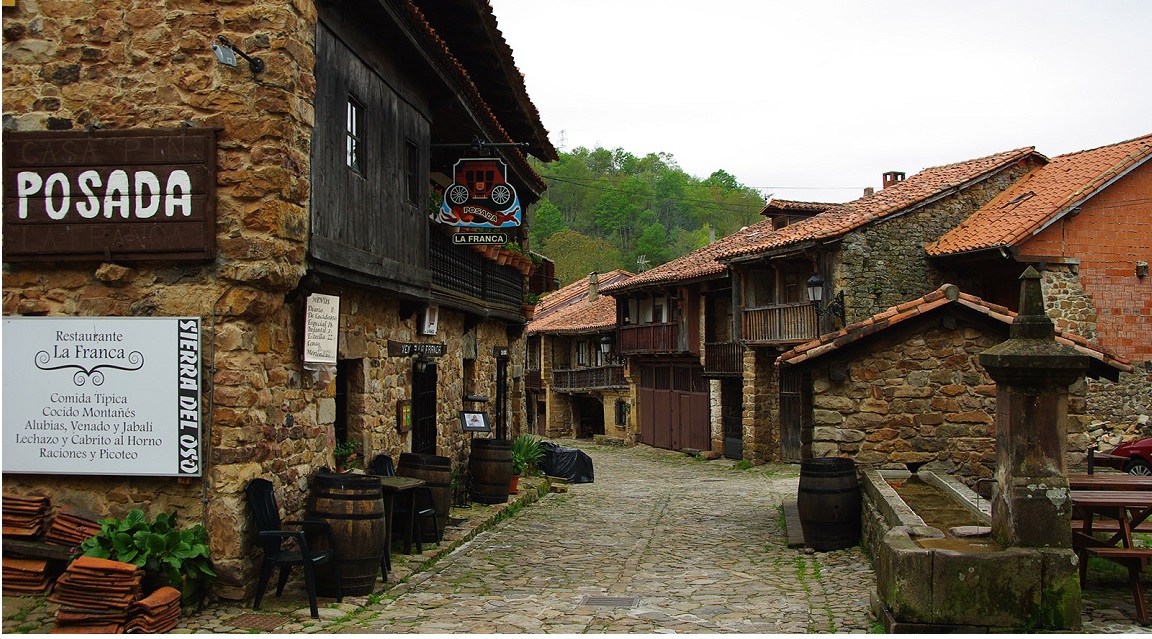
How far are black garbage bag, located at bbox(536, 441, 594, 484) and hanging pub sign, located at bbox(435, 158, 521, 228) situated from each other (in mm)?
7579

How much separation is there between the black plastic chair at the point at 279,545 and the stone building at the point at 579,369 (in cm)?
2644

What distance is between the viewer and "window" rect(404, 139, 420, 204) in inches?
403

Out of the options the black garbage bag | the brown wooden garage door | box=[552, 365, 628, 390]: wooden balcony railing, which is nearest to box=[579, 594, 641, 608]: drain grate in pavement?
the black garbage bag

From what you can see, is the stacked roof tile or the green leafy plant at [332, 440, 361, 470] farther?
the stacked roof tile

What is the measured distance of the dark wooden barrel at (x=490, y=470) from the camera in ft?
40.5

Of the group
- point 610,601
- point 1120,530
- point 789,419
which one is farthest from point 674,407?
point 1120,530

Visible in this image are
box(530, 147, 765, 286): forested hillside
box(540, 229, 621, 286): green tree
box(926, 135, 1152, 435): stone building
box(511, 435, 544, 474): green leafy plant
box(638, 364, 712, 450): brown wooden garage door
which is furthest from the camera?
box(530, 147, 765, 286): forested hillside

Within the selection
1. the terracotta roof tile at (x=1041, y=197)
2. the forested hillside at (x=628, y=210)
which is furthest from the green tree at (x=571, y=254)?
the terracotta roof tile at (x=1041, y=197)

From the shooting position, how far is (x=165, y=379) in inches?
257

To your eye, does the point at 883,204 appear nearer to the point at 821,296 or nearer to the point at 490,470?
the point at 821,296

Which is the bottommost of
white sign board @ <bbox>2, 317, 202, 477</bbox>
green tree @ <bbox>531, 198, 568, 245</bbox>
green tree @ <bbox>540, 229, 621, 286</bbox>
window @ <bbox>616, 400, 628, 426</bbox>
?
window @ <bbox>616, 400, 628, 426</bbox>

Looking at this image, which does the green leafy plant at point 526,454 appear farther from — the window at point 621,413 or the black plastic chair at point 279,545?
the window at point 621,413

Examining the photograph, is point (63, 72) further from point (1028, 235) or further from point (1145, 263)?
point (1145, 263)

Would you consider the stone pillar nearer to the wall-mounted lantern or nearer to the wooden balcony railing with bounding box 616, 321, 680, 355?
the wooden balcony railing with bounding box 616, 321, 680, 355
